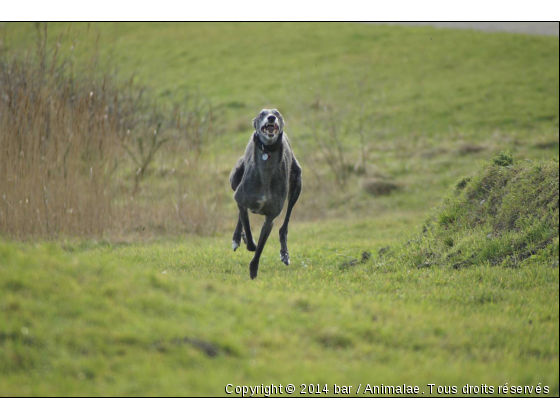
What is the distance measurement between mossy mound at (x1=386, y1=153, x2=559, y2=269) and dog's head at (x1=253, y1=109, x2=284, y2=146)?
3.01m

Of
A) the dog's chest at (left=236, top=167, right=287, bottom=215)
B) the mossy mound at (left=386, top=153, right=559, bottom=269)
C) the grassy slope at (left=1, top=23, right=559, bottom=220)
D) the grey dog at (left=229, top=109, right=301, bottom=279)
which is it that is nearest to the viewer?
the mossy mound at (left=386, top=153, right=559, bottom=269)

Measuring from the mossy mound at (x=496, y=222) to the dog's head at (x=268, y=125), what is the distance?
3.01 m

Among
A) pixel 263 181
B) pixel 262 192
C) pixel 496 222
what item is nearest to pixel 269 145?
pixel 263 181

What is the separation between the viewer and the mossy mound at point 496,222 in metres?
7.98

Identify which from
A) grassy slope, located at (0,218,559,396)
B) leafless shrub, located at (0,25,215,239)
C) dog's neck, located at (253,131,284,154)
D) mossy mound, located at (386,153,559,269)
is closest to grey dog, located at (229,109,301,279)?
dog's neck, located at (253,131,284,154)

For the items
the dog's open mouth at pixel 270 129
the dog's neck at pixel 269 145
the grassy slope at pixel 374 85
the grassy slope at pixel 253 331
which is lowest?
the grassy slope at pixel 253 331

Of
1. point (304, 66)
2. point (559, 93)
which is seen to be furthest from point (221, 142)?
point (559, 93)

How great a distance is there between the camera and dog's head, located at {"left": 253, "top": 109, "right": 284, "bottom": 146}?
7.52 meters

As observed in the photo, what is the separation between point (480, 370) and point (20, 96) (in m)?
9.49

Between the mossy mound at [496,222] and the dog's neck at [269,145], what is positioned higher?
the dog's neck at [269,145]

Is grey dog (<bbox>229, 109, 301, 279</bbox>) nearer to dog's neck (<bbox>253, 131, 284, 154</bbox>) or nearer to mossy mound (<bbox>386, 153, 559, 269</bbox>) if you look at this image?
dog's neck (<bbox>253, 131, 284, 154</bbox>)

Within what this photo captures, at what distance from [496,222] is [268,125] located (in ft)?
12.7

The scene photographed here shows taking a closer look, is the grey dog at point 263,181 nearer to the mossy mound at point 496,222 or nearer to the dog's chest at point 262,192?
the dog's chest at point 262,192

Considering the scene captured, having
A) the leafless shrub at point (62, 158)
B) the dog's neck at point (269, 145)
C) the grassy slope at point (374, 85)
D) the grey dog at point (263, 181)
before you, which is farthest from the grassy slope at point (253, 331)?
the grassy slope at point (374, 85)
